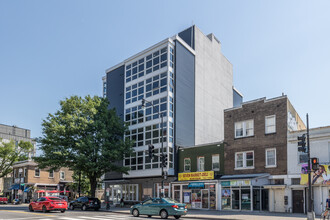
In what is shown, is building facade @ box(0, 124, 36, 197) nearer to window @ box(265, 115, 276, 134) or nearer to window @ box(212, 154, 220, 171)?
window @ box(212, 154, 220, 171)

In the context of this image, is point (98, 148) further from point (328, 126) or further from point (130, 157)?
point (328, 126)

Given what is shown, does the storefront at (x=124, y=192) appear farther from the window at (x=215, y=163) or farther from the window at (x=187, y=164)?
the window at (x=215, y=163)

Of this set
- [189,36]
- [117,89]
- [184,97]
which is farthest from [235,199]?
[117,89]

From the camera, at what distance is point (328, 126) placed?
27.5 metres

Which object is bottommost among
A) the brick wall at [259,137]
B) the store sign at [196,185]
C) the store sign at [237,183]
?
the store sign at [196,185]

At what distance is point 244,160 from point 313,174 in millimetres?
6699

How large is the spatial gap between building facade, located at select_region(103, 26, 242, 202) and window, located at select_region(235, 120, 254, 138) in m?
8.40

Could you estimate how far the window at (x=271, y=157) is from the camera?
100ft

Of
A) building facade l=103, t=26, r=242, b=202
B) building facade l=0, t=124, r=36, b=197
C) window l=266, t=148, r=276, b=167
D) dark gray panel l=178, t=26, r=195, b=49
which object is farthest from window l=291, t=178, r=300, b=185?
building facade l=0, t=124, r=36, b=197

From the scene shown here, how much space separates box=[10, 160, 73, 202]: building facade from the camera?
60188 millimetres

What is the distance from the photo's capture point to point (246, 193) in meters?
30.2

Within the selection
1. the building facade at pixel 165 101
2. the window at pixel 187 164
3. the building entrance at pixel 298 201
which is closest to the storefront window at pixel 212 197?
A: the window at pixel 187 164

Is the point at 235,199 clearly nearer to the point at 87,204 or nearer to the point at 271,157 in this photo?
the point at 271,157

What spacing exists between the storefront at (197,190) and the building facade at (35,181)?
98.5 ft
